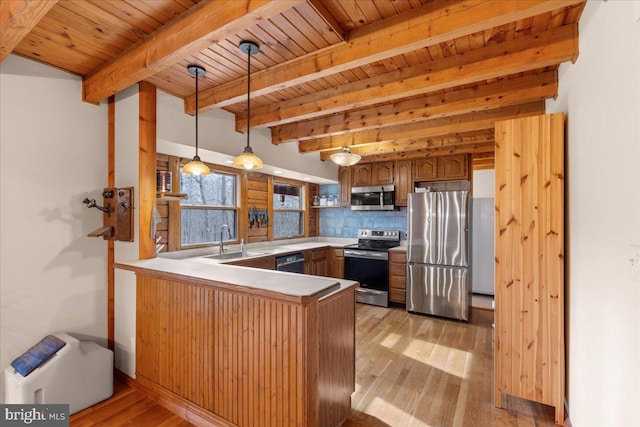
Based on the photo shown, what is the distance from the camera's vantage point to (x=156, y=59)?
5.84 feet

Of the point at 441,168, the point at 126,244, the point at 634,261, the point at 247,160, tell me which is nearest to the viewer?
the point at 634,261

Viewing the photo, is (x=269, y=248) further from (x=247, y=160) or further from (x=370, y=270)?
(x=247, y=160)

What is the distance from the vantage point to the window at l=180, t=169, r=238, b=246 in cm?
354

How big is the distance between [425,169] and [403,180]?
0.39 meters

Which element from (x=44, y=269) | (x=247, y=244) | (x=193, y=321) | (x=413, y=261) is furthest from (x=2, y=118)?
(x=413, y=261)

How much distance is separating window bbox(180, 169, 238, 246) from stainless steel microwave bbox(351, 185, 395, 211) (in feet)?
7.08

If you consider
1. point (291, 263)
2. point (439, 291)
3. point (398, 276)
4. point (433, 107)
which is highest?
point (433, 107)

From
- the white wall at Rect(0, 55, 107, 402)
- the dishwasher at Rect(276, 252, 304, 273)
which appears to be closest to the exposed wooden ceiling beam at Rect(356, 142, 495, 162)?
the dishwasher at Rect(276, 252, 304, 273)

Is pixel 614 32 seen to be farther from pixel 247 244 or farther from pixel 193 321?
pixel 247 244

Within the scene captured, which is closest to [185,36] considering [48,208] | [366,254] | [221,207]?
[48,208]

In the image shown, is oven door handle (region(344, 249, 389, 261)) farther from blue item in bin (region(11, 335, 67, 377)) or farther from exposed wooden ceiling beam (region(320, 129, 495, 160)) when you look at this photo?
blue item in bin (region(11, 335, 67, 377))

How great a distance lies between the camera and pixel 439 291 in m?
4.07

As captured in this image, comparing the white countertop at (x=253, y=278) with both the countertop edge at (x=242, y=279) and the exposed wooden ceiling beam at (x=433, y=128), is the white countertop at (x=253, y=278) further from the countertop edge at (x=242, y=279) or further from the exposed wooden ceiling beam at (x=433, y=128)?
the exposed wooden ceiling beam at (x=433, y=128)

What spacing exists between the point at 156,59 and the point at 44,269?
1789 millimetres
